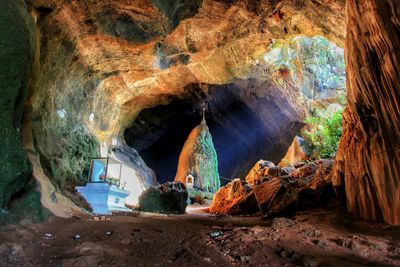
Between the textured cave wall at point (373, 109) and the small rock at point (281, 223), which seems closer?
the textured cave wall at point (373, 109)

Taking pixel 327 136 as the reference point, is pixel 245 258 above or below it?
below

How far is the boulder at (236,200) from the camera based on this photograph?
1089 cm

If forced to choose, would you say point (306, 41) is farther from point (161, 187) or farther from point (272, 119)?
point (161, 187)

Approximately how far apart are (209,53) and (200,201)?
12048 mm

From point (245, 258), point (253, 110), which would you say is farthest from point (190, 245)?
point (253, 110)

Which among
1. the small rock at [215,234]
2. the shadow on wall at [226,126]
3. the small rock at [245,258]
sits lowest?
the small rock at [245,258]

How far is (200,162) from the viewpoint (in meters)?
25.5

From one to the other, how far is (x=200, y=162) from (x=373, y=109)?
796 inches

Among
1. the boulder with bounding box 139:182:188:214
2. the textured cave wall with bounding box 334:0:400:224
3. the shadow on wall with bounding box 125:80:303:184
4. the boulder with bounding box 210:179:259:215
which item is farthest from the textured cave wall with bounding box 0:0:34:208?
the shadow on wall with bounding box 125:80:303:184

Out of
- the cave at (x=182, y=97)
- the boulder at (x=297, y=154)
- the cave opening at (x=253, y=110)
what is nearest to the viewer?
the cave at (x=182, y=97)

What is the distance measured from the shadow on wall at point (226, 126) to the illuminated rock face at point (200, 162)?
288 cm

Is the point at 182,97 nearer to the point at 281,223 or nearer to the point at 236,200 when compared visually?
the point at 236,200

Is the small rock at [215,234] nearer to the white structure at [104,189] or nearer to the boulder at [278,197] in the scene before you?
the boulder at [278,197]

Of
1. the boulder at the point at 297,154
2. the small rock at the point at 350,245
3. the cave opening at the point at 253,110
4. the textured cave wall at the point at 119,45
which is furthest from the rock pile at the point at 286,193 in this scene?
the cave opening at the point at 253,110
